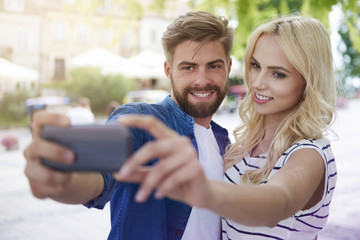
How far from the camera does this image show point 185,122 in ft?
6.79

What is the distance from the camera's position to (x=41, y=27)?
29516 millimetres

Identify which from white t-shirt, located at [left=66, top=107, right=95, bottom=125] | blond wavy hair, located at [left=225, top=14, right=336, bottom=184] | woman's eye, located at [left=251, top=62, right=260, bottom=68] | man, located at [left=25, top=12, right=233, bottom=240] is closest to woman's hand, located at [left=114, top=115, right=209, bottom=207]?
man, located at [left=25, top=12, right=233, bottom=240]

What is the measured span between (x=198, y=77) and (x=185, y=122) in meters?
0.23

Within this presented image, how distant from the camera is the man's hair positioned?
2.11 m

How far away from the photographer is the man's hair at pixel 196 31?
6.93 feet

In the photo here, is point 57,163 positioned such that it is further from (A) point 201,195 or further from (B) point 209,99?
(B) point 209,99

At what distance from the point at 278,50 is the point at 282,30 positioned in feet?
0.26

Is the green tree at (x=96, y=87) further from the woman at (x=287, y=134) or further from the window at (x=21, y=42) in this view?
the woman at (x=287, y=134)

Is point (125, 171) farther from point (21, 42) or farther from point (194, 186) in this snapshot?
point (21, 42)

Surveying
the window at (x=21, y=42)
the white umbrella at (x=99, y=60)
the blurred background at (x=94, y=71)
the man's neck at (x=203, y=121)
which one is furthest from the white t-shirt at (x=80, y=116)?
the window at (x=21, y=42)

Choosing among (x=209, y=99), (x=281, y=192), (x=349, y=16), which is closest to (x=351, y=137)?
(x=349, y=16)

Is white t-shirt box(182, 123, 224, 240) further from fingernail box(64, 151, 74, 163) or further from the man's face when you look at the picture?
fingernail box(64, 151, 74, 163)

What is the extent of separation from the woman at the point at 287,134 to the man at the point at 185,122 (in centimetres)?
13

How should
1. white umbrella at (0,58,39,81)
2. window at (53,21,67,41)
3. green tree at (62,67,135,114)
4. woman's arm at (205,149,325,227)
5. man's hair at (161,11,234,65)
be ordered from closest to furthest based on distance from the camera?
woman's arm at (205,149,325,227) → man's hair at (161,11,234,65) → white umbrella at (0,58,39,81) → green tree at (62,67,135,114) → window at (53,21,67,41)
